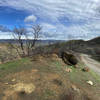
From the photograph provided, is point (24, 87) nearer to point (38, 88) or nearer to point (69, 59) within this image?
point (38, 88)

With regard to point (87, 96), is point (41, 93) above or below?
above

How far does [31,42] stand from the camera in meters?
24.6

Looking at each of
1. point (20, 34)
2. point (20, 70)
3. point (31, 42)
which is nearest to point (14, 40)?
point (20, 34)

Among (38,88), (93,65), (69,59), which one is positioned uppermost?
(69,59)

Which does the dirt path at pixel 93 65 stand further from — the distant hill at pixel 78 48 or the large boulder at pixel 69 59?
the distant hill at pixel 78 48

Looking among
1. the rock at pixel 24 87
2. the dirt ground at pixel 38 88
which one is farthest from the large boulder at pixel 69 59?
the rock at pixel 24 87

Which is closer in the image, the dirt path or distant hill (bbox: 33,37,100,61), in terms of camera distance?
the dirt path

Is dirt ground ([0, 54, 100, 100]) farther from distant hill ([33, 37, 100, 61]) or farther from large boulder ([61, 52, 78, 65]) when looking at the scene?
distant hill ([33, 37, 100, 61])

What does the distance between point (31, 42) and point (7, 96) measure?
20.7 meters

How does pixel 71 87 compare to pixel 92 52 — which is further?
pixel 92 52

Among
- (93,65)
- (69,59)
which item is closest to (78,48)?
(93,65)

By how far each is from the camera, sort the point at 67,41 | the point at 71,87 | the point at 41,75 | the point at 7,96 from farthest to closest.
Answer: the point at 67,41 < the point at 41,75 < the point at 71,87 < the point at 7,96

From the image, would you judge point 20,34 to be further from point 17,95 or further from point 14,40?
point 17,95

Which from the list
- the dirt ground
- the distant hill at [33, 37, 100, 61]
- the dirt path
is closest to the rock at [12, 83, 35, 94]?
the dirt ground
